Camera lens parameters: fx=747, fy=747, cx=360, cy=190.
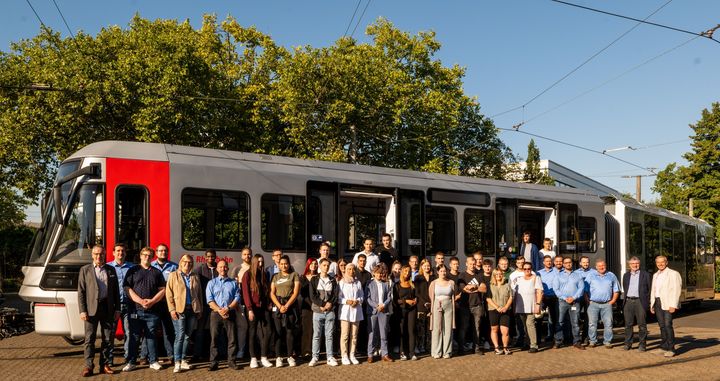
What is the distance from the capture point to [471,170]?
129ft

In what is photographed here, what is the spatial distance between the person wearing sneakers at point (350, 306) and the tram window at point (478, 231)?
17.4 feet

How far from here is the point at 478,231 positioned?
1681 cm

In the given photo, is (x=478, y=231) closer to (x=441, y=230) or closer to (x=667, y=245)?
(x=441, y=230)

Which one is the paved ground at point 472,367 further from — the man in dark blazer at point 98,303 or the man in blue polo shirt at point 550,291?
the man in blue polo shirt at point 550,291

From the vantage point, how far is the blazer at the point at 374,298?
11953 millimetres

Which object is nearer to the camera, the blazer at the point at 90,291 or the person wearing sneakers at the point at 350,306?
the blazer at the point at 90,291

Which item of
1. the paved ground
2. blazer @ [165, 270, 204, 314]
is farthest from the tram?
the paved ground

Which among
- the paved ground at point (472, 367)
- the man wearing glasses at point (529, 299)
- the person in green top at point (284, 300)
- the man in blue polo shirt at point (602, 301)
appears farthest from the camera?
the man in blue polo shirt at point (602, 301)

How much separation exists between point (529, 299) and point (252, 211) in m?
5.14

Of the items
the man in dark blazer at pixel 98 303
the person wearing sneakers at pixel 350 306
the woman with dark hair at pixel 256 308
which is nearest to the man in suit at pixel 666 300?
the person wearing sneakers at pixel 350 306

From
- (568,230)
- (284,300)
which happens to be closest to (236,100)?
(568,230)

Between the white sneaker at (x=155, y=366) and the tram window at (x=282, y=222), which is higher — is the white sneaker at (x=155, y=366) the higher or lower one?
the lower one

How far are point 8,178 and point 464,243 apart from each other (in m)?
20.1

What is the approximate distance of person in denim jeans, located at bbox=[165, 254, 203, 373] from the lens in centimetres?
1061
